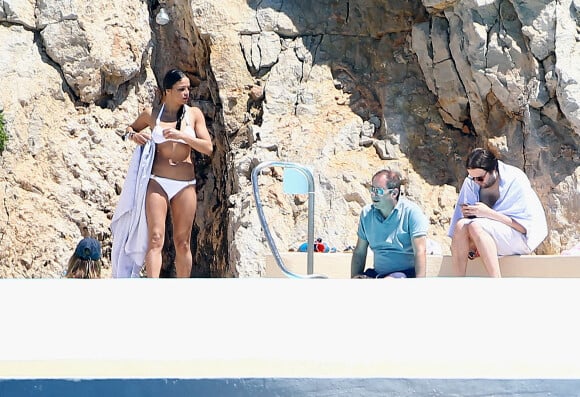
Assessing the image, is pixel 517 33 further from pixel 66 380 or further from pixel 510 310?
pixel 66 380

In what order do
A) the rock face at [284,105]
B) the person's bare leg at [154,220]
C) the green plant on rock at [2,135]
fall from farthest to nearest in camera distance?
the green plant on rock at [2,135], the rock face at [284,105], the person's bare leg at [154,220]

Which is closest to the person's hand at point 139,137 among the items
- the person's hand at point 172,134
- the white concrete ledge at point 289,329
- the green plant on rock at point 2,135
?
the person's hand at point 172,134

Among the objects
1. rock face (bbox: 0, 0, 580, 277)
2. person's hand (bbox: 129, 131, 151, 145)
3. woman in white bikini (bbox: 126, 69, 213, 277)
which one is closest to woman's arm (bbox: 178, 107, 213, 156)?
woman in white bikini (bbox: 126, 69, 213, 277)

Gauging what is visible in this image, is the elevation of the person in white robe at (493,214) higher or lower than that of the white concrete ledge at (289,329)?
higher

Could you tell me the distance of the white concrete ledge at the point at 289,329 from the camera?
2453mm

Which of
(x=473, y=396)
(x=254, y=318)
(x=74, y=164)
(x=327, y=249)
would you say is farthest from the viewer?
(x=74, y=164)

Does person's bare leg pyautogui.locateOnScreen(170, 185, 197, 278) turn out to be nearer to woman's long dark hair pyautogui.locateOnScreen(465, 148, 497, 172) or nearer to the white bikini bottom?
the white bikini bottom

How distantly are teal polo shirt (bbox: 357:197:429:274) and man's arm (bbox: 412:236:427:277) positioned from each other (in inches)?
1.4

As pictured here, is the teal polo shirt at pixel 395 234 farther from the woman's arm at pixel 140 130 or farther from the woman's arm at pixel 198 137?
the woman's arm at pixel 140 130

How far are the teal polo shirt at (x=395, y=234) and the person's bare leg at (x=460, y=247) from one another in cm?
31

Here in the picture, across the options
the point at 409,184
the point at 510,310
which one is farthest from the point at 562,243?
the point at 510,310

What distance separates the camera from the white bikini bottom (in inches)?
239

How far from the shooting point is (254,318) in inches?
105

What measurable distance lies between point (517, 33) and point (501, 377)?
844cm
